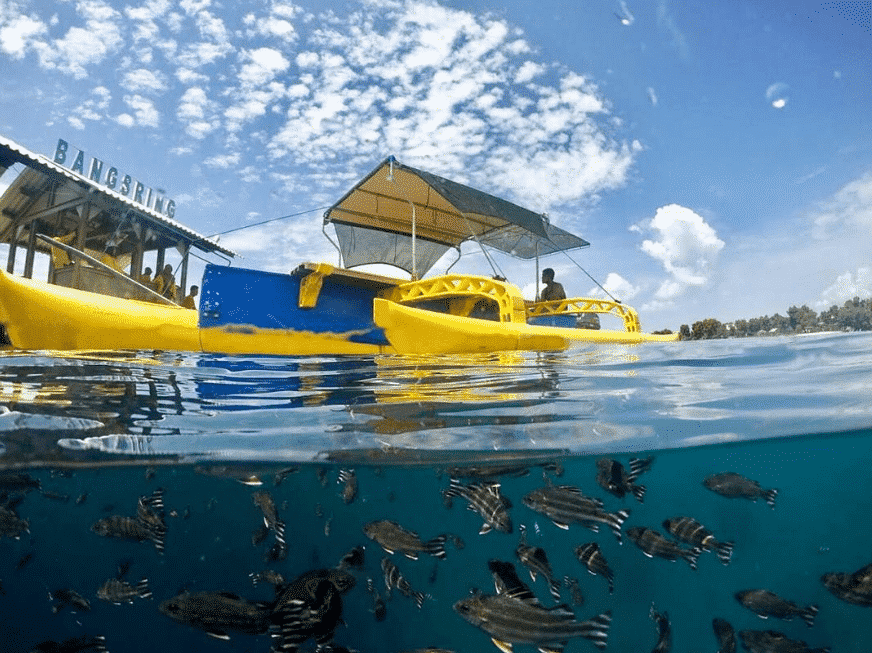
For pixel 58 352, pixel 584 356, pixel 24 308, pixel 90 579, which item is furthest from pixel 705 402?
pixel 90 579

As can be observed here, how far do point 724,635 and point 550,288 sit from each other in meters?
10.8

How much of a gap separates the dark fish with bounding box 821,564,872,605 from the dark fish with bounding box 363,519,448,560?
277 cm

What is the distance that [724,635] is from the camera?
3.23 m

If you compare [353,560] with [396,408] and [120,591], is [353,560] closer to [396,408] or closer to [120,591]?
[396,408]

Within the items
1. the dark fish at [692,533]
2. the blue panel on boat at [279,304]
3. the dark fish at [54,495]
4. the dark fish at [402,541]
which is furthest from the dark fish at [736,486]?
the dark fish at [54,495]

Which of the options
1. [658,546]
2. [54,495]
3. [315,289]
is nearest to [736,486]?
[658,546]

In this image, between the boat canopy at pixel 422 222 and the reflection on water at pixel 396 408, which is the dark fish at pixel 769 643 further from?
the boat canopy at pixel 422 222

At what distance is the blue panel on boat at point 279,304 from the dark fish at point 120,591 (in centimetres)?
464

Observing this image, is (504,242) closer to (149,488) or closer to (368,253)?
(368,253)

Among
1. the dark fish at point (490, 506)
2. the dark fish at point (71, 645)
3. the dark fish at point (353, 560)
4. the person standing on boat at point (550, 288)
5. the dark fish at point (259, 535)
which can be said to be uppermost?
the person standing on boat at point (550, 288)

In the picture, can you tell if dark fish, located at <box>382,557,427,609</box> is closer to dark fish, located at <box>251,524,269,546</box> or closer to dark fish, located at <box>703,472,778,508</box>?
dark fish, located at <box>251,524,269,546</box>

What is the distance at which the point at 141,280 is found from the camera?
628 inches

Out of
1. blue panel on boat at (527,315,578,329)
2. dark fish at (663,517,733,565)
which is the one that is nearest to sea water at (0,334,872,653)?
dark fish at (663,517,733,565)

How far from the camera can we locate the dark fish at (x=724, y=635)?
3080 mm
